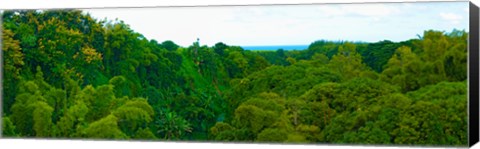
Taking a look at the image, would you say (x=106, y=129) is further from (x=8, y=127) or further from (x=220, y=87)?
(x=220, y=87)

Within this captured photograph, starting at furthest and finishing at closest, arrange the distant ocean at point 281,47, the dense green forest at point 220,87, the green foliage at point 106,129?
the green foliage at point 106,129 < the distant ocean at point 281,47 < the dense green forest at point 220,87

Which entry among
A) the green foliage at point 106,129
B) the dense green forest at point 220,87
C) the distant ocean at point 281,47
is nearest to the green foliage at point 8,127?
the dense green forest at point 220,87

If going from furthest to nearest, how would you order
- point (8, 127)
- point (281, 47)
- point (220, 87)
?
1. point (8, 127)
2. point (220, 87)
3. point (281, 47)

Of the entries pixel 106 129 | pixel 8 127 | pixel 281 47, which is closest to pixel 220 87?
pixel 281 47

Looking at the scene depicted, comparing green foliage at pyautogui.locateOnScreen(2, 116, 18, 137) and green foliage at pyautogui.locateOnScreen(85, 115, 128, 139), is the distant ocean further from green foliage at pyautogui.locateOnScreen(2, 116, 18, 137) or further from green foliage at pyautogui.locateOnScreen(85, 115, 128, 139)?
green foliage at pyautogui.locateOnScreen(2, 116, 18, 137)

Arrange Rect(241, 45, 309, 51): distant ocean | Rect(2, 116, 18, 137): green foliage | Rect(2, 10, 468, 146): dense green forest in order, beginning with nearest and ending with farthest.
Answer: Rect(2, 10, 468, 146): dense green forest, Rect(241, 45, 309, 51): distant ocean, Rect(2, 116, 18, 137): green foliage

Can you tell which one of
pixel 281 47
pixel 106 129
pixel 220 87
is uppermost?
pixel 281 47

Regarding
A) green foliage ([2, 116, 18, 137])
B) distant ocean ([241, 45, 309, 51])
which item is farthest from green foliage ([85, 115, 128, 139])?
distant ocean ([241, 45, 309, 51])

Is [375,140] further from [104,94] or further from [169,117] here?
[104,94]

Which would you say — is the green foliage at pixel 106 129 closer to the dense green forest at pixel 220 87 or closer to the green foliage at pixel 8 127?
the dense green forest at pixel 220 87
